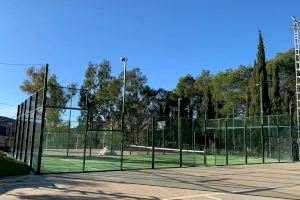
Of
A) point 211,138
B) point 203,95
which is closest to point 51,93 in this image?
point 211,138

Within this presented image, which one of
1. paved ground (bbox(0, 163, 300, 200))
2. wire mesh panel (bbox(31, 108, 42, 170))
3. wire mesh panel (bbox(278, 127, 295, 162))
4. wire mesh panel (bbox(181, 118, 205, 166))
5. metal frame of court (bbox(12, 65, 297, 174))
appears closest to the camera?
paved ground (bbox(0, 163, 300, 200))

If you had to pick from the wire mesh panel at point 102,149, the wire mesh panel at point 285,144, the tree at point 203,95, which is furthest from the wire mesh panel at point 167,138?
the tree at point 203,95

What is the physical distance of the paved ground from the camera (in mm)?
11562

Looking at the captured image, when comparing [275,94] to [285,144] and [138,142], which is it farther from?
[138,142]

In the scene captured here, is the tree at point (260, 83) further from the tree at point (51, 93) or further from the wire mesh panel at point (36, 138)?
the wire mesh panel at point (36, 138)

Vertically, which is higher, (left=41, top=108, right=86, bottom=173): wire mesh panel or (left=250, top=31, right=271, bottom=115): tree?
(left=250, top=31, right=271, bottom=115): tree

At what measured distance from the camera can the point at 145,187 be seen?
13344mm

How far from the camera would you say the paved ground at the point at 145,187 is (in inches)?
455

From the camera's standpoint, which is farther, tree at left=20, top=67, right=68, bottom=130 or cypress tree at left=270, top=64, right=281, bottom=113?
cypress tree at left=270, top=64, right=281, bottom=113

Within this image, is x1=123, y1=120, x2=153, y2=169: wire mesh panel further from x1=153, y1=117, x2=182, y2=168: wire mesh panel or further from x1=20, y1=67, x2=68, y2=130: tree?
x1=20, y1=67, x2=68, y2=130: tree

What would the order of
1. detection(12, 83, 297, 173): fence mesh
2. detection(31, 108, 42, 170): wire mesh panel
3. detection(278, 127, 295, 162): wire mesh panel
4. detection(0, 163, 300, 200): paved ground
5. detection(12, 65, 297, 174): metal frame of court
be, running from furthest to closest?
1. detection(278, 127, 295, 162): wire mesh panel
2. detection(12, 65, 297, 174): metal frame of court
3. detection(12, 83, 297, 173): fence mesh
4. detection(31, 108, 42, 170): wire mesh panel
5. detection(0, 163, 300, 200): paved ground

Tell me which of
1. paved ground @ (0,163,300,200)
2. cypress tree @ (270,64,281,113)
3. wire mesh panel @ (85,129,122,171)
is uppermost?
cypress tree @ (270,64,281,113)

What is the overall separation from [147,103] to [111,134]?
37114 mm

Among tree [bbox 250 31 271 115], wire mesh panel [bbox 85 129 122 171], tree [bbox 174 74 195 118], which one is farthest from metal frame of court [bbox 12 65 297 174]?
tree [bbox 174 74 195 118]
